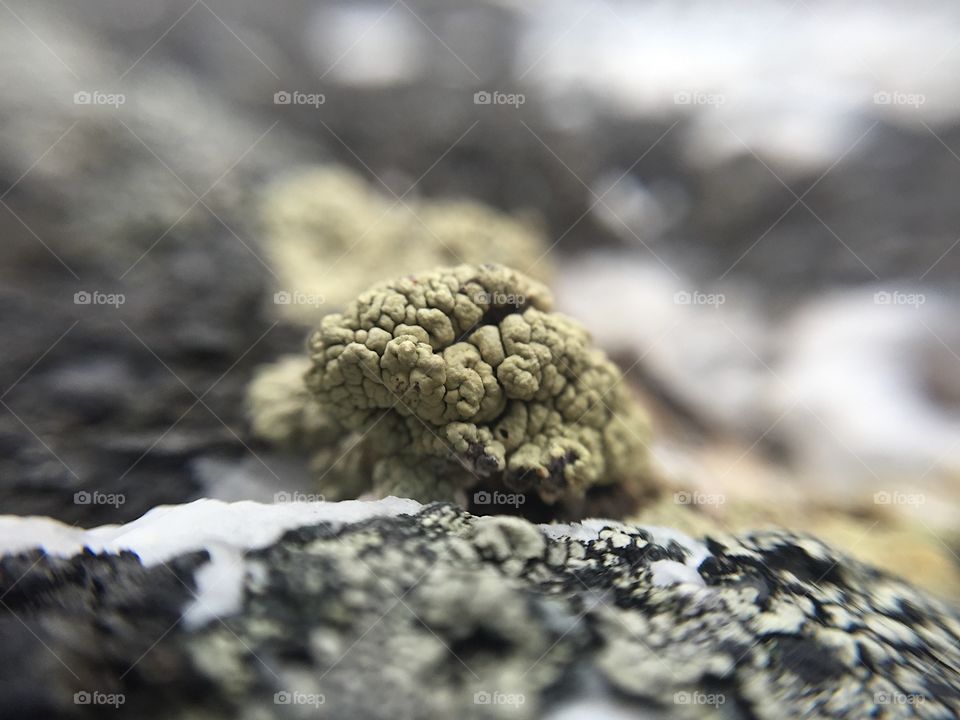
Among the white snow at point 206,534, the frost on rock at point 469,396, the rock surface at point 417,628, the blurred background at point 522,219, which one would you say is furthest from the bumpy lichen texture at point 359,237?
the rock surface at point 417,628

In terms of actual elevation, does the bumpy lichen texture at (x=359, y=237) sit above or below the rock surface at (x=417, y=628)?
above

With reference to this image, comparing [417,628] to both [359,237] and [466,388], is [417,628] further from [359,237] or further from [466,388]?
[359,237]

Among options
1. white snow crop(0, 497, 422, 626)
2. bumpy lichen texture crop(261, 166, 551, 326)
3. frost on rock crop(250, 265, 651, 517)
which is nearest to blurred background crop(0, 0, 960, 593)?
bumpy lichen texture crop(261, 166, 551, 326)

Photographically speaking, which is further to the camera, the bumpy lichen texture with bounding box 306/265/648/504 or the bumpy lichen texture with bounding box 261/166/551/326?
the bumpy lichen texture with bounding box 261/166/551/326

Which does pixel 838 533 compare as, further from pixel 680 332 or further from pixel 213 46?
pixel 213 46

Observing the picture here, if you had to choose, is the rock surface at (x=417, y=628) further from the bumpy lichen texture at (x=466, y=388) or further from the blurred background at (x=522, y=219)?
the blurred background at (x=522, y=219)

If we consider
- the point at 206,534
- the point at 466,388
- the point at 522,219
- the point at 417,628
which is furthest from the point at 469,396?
the point at 522,219

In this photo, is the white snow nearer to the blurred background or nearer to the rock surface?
the rock surface
